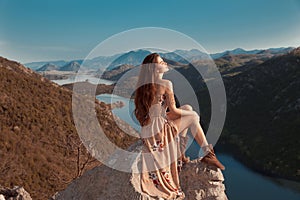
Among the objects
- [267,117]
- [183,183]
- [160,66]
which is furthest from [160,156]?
[267,117]

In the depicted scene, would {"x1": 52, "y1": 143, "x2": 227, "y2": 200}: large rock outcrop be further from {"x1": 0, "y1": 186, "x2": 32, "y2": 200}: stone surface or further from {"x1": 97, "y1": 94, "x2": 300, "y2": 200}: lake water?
{"x1": 97, "y1": 94, "x2": 300, "y2": 200}: lake water

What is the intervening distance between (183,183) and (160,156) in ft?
3.49

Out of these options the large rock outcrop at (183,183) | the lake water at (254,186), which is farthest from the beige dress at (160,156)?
the lake water at (254,186)

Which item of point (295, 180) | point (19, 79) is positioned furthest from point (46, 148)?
point (295, 180)

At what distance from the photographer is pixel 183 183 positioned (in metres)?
6.00

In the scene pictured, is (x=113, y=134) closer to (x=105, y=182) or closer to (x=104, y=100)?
(x=104, y=100)

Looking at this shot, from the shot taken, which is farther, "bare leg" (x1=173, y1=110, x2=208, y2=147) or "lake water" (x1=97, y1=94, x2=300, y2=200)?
"lake water" (x1=97, y1=94, x2=300, y2=200)

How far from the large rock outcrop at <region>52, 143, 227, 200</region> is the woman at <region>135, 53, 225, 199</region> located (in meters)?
0.47

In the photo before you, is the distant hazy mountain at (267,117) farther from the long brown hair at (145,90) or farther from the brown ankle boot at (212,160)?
the long brown hair at (145,90)

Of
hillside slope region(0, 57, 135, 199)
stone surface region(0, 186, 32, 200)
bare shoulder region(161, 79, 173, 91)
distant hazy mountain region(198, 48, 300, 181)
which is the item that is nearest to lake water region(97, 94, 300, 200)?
distant hazy mountain region(198, 48, 300, 181)

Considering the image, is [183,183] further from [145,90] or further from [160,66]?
[160,66]

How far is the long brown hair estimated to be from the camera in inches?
210

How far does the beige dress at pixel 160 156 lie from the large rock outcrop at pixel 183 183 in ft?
1.47

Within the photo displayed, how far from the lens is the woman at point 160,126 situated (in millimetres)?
5262
